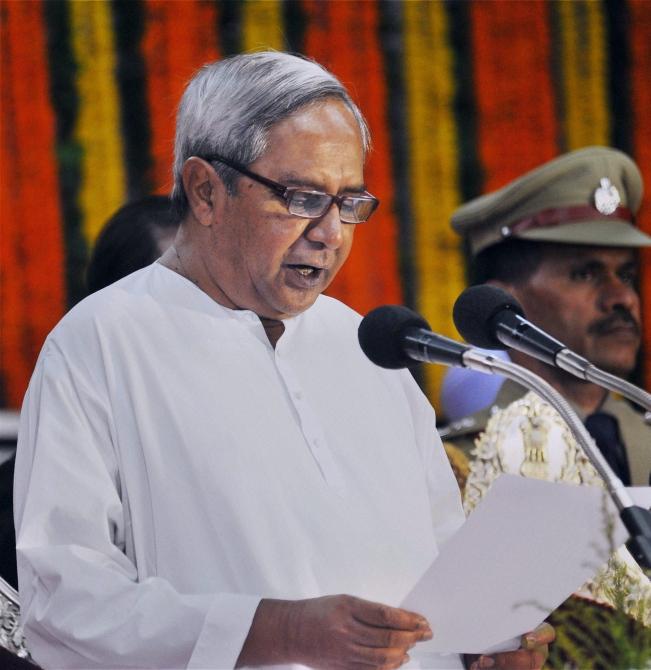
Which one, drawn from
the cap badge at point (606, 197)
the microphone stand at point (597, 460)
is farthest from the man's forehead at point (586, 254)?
the microphone stand at point (597, 460)

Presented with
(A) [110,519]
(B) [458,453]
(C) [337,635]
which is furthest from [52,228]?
(C) [337,635]

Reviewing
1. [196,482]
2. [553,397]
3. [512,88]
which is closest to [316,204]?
[196,482]

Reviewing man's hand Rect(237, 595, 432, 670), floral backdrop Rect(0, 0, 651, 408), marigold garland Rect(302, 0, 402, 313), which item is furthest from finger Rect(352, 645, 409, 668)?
marigold garland Rect(302, 0, 402, 313)

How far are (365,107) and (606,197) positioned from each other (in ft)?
2.90

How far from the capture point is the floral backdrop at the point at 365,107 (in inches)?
150

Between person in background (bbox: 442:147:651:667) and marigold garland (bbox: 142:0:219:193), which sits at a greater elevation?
marigold garland (bbox: 142:0:219:193)

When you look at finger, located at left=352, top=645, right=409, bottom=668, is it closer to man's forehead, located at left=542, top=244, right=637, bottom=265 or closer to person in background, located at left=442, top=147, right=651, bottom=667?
person in background, located at left=442, top=147, right=651, bottom=667

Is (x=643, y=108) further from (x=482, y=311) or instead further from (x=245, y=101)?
(x=482, y=311)

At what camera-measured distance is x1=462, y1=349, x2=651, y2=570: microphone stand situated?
148 centimetres

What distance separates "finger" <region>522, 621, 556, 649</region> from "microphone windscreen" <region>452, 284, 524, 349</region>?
490mm

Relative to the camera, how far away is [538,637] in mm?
2053

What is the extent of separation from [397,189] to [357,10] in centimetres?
56

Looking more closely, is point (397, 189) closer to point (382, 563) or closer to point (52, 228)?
point (52, 228)

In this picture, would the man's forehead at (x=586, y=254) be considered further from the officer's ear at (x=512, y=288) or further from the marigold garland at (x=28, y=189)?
the marigold garland at (x=28, y=189)
